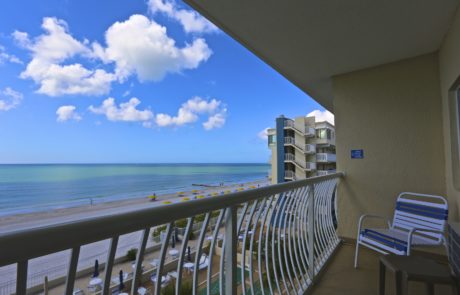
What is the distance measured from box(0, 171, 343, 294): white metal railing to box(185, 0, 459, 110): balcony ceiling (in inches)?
61.8

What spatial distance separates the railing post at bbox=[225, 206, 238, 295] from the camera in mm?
1107

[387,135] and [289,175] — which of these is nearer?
→ [387,135]

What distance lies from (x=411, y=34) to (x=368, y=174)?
5.85 feet

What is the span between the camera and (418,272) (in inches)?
55.2

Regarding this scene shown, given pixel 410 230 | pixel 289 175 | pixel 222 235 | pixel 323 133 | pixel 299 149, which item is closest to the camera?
pixel 222 235

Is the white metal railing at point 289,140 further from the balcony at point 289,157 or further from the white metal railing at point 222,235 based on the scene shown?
the white metal railing at point 222,235

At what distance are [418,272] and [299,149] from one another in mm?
15450

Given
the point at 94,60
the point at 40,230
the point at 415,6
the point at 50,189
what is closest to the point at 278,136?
the point at 415,6

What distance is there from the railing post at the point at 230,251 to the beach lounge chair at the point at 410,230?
1905 millimetres

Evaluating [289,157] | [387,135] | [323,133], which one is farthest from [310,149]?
[387,135]

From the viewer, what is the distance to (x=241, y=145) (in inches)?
1202

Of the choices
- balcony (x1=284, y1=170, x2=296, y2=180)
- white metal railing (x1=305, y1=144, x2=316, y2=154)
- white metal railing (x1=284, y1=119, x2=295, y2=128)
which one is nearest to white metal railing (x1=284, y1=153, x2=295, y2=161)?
balcony (x1=284, y1=170, x2=296, y2=180)

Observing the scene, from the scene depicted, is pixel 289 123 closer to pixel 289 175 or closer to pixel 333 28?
pixel 289 175

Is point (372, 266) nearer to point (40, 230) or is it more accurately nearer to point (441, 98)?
point (441, 98)
